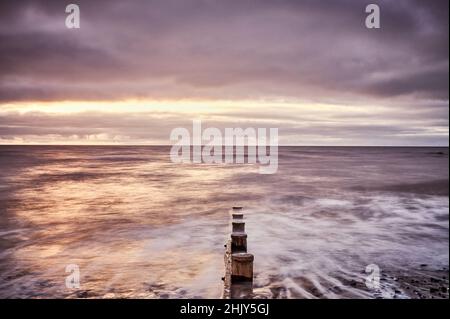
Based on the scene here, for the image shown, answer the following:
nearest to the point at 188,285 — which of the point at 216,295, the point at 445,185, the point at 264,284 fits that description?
the point at 216,295

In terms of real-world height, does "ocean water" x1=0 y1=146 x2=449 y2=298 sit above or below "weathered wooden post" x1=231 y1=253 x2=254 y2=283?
below

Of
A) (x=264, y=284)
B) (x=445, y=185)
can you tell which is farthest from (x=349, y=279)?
(x=445, y=185)

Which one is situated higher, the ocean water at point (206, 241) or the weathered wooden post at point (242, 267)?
the weathered wooden post at point (242, 267)

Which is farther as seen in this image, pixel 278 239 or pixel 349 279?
pixel 278 239

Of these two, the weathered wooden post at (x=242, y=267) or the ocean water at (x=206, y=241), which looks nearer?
the weathered wooden post at (x=242, y=267)

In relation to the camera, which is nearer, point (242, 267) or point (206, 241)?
point (242, 267)

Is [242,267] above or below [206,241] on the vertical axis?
above

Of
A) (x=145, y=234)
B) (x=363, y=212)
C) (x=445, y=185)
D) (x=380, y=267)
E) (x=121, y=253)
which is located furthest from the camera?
(x=445, y=185)

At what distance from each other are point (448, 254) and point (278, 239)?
540cm

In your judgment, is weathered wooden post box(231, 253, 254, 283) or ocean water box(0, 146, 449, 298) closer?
weathered wooden post box(231, 253, 254, 283)

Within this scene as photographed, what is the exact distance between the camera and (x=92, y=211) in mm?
19141
